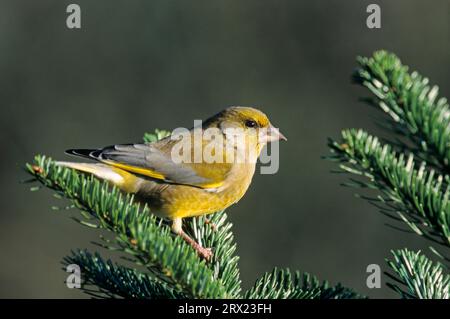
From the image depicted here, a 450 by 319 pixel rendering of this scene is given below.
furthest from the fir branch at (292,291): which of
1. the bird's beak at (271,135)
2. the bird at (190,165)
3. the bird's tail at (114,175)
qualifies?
the bird's beak at (271,135)

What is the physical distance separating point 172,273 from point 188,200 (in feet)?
4.99

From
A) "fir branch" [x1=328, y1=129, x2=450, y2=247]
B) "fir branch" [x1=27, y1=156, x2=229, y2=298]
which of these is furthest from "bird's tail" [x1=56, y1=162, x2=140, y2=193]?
"fir branch" [x1=328, y1=129, x2=450, y2=247]

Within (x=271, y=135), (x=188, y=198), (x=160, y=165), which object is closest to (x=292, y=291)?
(x=188, y=198)

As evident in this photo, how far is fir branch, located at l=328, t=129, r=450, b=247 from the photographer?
2465 mm

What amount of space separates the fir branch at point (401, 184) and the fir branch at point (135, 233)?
0.69 meters

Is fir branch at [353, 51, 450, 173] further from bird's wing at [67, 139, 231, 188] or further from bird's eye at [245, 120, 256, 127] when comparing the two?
bird's eye at [245, 120, 256, 127]

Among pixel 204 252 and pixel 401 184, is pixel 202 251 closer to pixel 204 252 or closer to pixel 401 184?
pixel 204 252

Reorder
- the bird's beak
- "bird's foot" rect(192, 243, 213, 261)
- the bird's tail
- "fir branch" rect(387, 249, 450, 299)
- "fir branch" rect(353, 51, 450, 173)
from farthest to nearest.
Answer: the bird's beak < the bird's tail < "bird's foot" rect(192, 243, 213, 261) < "fir branch" rect(353, 51, 450, 173) < "fir branch" rect(387, 249, 450, 299)

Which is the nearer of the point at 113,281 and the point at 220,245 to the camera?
the point at 113,281

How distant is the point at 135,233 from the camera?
2281 mm

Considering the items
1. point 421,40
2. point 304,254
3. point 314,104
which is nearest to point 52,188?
point 304,254

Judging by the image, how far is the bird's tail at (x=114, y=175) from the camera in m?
3.66

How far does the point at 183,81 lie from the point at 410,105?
691 cm

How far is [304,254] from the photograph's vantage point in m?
7.96
